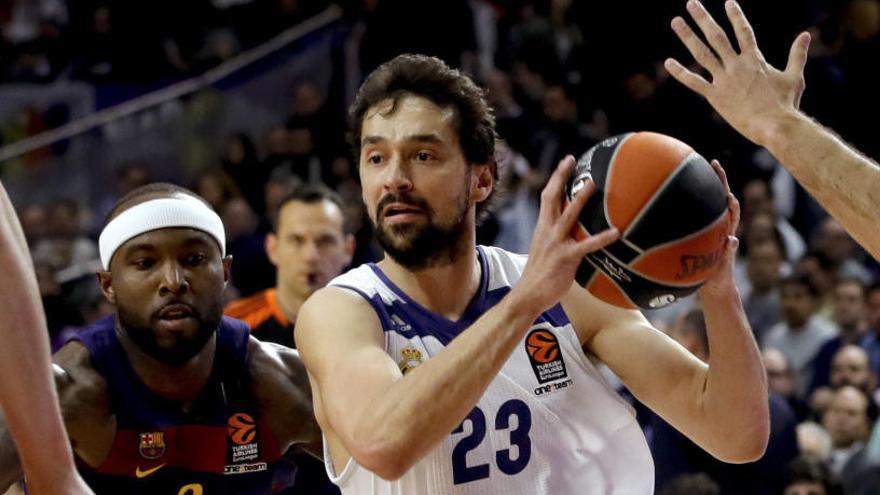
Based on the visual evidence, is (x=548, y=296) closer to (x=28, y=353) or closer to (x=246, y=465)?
(x=28, y=353)

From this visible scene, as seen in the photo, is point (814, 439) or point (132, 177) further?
point (132, 177)

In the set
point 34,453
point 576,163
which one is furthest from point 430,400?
point 34,453

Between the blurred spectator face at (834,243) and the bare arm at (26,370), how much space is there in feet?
26.2

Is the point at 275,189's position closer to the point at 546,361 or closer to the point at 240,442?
the point at 240,442

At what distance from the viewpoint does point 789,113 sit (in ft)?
11.4

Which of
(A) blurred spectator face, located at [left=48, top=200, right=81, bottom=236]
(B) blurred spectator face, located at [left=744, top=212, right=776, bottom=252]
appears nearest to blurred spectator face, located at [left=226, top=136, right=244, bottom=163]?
(A) blurred spectator face, located at [left=48, top=200, right=81, bottom=236]

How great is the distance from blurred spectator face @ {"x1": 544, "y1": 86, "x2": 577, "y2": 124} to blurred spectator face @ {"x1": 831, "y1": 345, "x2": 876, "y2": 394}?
3856 millimetres

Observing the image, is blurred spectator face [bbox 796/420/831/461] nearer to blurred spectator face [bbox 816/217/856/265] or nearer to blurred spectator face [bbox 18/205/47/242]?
blurred spectator face [bbox 816/217/856/265]

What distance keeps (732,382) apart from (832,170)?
2.21 ft

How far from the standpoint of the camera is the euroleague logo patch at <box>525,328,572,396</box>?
150 inches

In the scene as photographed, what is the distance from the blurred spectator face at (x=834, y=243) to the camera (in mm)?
9609

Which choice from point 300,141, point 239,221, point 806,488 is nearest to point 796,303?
point 806,488

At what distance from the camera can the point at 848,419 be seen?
26.1ft

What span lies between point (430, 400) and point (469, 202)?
35.7 inches
